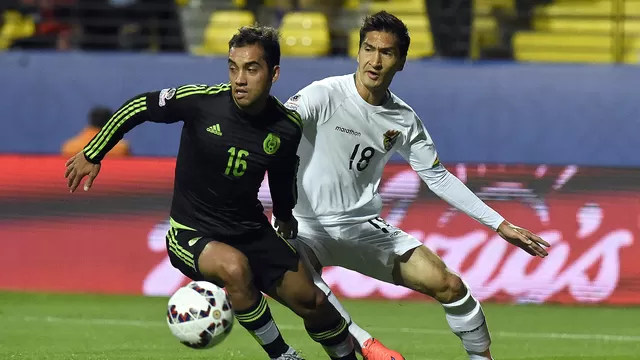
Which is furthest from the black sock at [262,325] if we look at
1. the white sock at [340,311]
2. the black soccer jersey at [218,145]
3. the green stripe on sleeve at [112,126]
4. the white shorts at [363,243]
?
the green stripe on sleeve at [112,126]

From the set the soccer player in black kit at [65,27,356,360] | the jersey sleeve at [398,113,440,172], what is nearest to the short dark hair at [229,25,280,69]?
the soccer player in black kit at [65,27,356,360]

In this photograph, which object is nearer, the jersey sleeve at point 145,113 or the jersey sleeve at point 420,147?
the jersey sleeve at point 145,113

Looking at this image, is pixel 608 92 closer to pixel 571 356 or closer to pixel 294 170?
pixel 571 356

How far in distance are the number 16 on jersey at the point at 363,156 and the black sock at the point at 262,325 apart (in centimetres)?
105

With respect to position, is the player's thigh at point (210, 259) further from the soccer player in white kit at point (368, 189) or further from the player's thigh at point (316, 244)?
the player's thigh at point (316, 244)

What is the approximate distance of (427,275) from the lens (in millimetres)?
6547

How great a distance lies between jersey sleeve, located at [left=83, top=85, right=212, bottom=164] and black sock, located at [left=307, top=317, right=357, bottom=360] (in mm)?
1364

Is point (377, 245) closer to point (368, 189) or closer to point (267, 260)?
point (368, 189)

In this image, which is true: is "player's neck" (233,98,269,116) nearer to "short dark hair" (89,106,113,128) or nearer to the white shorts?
the white shorts

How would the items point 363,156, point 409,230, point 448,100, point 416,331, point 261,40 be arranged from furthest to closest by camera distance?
point 448,100 → point 409,230 → point 416,331 → point 363,156 → point 261,40

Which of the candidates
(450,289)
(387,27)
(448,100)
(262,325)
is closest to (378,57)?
(387,27)

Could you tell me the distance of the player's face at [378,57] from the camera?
21.9 ft

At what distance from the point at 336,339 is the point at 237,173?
107 centimetres

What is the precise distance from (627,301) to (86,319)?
15.8 ft
